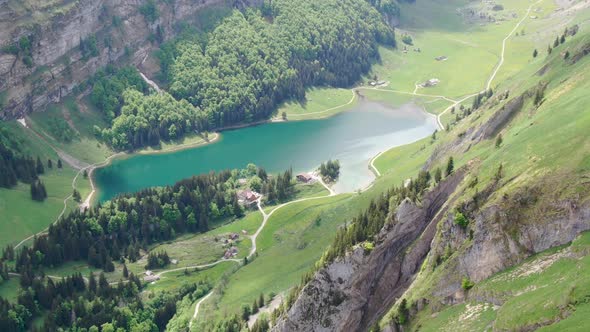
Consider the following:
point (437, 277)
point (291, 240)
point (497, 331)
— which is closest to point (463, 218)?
point (437, 277)

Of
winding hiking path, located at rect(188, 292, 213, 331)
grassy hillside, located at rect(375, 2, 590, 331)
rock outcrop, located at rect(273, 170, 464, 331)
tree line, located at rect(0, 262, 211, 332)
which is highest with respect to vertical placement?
grassy hillside, located at rect(375, 2, 590, 331)

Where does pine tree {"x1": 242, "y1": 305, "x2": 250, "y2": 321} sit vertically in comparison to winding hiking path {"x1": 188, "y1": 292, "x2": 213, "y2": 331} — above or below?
above

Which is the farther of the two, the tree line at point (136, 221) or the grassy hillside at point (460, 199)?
the tree line at point (136, 221)

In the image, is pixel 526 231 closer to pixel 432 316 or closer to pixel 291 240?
pixel 432 316

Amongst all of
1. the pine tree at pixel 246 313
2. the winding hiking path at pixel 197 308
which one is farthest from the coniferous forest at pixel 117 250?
the pine tree at pixel 246 313

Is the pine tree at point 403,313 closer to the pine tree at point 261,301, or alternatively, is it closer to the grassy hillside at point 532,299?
the grassy hillside at point 532,299

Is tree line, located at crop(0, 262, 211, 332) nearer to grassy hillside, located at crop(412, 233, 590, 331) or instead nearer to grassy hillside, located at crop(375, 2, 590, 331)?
grassy hillside, located at crop(375, 2, 590, 331)

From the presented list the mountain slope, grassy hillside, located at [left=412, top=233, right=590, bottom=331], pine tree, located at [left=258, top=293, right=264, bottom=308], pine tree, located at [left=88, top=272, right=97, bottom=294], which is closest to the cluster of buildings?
pine tree, located at [left=88, top=272, right=97, bottom=294]

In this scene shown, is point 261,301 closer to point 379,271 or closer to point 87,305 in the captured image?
point 87,305

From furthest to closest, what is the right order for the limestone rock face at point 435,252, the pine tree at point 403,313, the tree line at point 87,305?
the tree line at point 87,305, the pine tree at point 403,313, the limestone rock face at point 435,252
